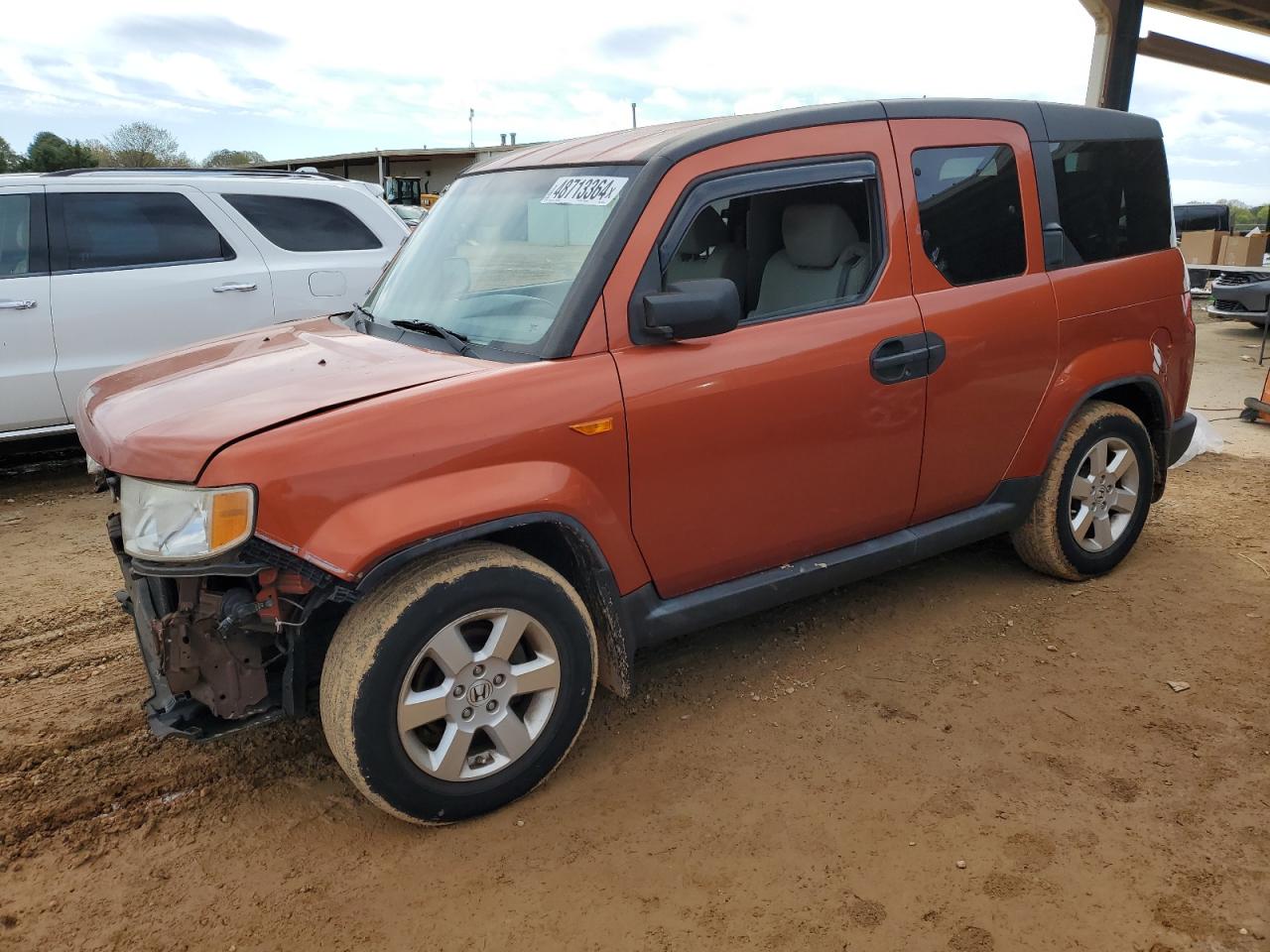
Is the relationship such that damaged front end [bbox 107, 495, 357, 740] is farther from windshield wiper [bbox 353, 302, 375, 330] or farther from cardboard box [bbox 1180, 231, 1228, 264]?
cardboard box [bbox 1180, 231, 1228, 264]

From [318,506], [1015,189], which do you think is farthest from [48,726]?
[1015,189]

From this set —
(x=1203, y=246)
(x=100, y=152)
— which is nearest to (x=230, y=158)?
(x=100, y=152)

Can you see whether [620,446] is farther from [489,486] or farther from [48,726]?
[48,726]

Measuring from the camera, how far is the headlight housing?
93.2 inches

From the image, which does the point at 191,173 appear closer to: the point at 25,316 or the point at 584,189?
the point at 25,316

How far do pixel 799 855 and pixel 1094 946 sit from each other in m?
0.73

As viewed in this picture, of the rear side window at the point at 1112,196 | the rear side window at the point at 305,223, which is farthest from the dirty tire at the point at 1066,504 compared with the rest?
the rear side window at the point at 305,223

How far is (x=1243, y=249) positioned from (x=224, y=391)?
15633mm

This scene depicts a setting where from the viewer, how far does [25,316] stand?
18.4 feet

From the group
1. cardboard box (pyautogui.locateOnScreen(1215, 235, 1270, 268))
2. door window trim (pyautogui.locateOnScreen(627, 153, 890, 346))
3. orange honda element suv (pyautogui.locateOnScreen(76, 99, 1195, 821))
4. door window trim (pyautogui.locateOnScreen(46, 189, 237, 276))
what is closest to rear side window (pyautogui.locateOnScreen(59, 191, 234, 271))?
door window trim (pyautogui.locateOnScreen(46, 189, 237, 276))

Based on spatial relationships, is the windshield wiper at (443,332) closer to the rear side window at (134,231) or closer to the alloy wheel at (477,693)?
the alloy wheel at (477,693)

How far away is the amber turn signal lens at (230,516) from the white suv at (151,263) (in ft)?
13.5

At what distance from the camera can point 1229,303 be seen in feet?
39.5

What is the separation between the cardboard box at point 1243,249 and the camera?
14.0 m
